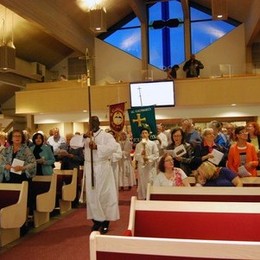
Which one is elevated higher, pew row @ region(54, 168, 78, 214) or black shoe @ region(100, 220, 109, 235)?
pew row @ region(54, 168, 78, 214)

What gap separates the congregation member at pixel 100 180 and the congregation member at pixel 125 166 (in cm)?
426

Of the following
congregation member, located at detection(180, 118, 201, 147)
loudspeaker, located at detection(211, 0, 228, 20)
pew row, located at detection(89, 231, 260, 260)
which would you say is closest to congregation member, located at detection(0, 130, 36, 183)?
congregation member, located at detection(180, 118, 201, 147)

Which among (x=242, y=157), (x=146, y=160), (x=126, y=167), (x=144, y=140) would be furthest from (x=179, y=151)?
(x=126, y=167)

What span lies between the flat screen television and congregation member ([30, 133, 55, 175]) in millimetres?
6105

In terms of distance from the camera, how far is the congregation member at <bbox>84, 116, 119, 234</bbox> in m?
5.21

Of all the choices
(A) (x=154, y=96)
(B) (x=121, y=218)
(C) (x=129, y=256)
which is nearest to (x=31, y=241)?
(B) (x=121, y=218)

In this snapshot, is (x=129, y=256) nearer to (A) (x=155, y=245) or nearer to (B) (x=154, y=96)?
(A) (x=155, y=245)

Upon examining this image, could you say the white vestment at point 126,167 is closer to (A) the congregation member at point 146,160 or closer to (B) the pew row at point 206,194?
(A) the congregation member at point 146,160

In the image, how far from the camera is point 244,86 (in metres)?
12.0

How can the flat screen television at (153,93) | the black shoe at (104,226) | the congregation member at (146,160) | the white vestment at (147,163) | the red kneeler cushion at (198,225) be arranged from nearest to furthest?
the red kneeler cushion at (198,225) → the black shoe at (104,226) → the congregation member at (146,160) → the white vestment at (147,163) → the flat screen television at (153,93)

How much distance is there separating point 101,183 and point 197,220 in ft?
8.84

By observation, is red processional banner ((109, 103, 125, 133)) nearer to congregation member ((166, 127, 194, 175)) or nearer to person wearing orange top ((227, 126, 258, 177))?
congregation member ((166, 127, 194, 175))

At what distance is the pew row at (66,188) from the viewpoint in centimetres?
673

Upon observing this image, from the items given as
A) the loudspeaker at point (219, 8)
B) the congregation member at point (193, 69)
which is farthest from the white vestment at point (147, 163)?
the congregation member at point (193, 69)
